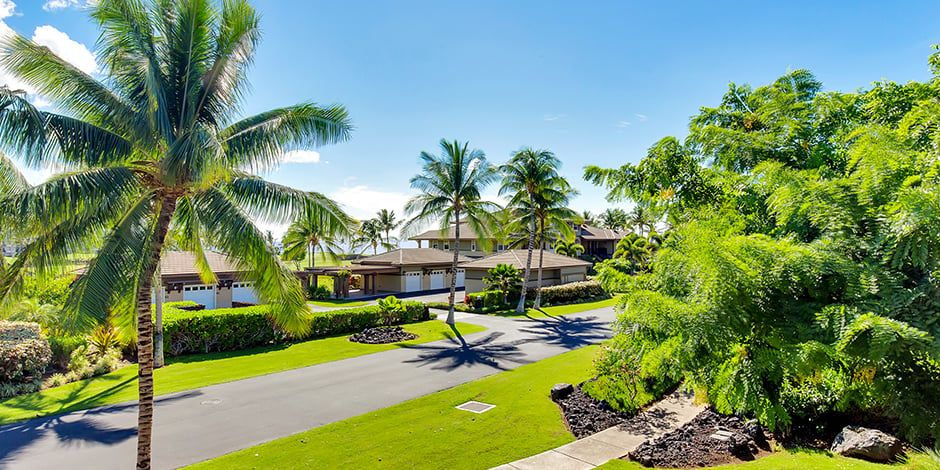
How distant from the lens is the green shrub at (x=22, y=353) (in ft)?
41.7

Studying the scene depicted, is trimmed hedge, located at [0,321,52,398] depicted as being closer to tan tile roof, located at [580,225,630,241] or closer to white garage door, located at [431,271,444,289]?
white garage door, located at [431,271,444,289]

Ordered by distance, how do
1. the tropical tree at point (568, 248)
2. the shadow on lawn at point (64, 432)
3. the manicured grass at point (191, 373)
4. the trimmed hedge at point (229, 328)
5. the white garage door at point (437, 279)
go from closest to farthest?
1. the shadow on lawn at point (64, 432)
2. the manicured grass at point (191, 373)
3. the trimmed hedge at point (229, 328)
4. the white garage door at point (437, 279)
5. the tropical tree at point (568, 248)

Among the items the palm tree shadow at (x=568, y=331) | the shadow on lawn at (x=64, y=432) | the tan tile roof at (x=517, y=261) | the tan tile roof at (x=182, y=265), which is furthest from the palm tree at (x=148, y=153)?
the tan tile roof at (x=517, y=261)

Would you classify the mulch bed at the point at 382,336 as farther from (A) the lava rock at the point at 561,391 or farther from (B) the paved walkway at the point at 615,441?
(B) the paved walkway at the point at 615,441

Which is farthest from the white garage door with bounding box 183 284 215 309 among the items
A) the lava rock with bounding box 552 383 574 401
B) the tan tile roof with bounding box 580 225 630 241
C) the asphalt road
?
the tan tile roof with bounding box 580 225 630 241

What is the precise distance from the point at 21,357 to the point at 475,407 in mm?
12939

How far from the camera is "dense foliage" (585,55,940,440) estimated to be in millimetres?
3658

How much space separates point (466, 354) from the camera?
18.0 meters

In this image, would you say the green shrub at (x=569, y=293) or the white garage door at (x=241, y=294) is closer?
the white garage door at (x=241, y=294)

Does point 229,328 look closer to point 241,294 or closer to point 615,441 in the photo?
point 241,294

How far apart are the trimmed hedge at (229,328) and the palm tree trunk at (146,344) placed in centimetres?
731

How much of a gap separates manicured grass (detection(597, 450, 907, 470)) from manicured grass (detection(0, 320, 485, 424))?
12.1 metres

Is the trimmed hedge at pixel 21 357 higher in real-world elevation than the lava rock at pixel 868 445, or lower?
higher

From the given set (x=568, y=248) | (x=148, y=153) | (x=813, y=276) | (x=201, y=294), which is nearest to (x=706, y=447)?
(x=813, y=276)
